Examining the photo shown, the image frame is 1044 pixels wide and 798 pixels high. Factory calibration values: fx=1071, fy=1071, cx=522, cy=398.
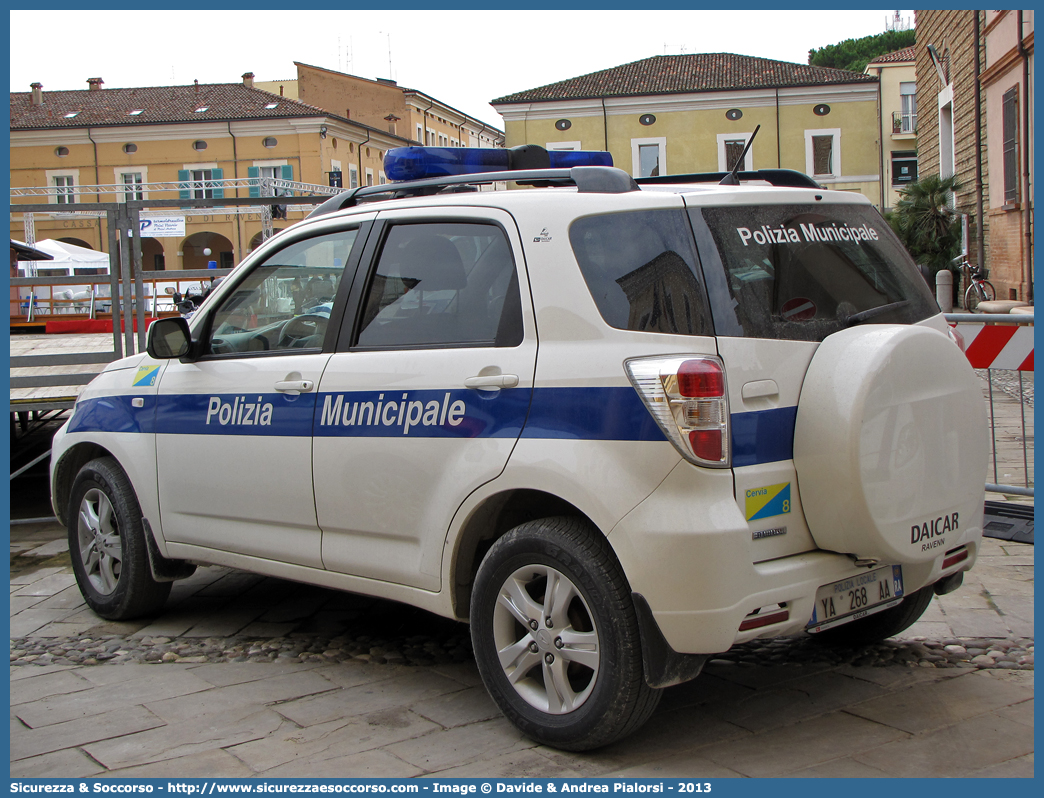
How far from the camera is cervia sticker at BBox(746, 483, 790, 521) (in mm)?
3148

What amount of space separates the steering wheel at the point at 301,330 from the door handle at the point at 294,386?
182 mm

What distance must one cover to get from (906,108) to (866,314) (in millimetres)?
59884

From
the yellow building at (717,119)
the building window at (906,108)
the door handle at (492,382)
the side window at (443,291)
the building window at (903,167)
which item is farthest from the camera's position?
the building window at (906,108)

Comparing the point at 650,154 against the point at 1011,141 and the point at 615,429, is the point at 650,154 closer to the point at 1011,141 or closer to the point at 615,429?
the point at 1011,141

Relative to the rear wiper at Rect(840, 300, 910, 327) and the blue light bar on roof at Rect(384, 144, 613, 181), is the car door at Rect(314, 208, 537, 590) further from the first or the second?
the rear wiper at Rect(840, 300, 910, 327)

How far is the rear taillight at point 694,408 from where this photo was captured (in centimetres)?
309

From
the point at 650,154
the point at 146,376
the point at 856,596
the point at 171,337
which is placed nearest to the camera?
the point at 856,596

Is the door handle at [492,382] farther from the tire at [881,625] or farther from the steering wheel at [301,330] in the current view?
the tire at [881,625]

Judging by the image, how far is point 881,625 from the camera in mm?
4266

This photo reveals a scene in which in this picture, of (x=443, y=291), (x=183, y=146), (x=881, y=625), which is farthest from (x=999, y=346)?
(x=183, y=146)

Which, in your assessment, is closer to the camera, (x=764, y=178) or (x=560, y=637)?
(x=560, y=637)

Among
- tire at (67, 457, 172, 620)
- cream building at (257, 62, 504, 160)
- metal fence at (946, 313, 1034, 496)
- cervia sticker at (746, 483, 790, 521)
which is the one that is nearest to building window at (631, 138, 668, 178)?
cream building at (257, 62, 504, 160)

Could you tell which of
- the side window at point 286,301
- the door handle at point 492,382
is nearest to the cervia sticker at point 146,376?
the side window at point 286,301

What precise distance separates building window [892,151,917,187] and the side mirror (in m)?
50.2
